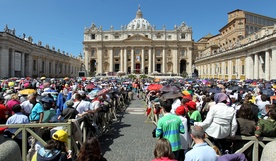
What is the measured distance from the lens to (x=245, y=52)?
38406 millimetres

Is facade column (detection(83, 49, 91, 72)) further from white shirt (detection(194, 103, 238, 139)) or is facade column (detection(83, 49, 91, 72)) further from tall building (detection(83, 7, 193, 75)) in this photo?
white shirt (detection(194, 103, 238, 139))

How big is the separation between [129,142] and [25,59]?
4444cm

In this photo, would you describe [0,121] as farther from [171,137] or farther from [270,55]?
[270,55]

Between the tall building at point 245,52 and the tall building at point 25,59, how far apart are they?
38.7 m

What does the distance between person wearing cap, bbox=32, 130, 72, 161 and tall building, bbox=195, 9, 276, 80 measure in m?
31.0

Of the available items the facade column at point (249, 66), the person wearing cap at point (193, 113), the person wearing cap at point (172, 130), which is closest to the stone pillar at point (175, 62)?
the facade column at point (249, 66)

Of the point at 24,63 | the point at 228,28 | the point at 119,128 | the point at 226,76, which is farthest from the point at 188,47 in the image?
the point at 119,128

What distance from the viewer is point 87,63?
94.4 m

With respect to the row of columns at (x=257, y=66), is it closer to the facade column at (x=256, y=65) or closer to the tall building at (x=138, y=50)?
the facade column at (x=256, y=65)

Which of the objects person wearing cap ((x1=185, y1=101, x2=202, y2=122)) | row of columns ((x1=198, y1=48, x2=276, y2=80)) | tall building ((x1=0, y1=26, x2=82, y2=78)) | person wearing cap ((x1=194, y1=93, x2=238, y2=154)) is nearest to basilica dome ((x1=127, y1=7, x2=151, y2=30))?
tall building ((x1=0, y1=26, x2=82, y2=78))

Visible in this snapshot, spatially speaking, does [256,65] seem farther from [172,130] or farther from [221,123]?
[172,130]

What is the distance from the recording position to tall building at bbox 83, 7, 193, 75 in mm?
93312

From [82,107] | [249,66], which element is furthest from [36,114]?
[249,66]

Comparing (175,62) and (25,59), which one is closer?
(25,59)
